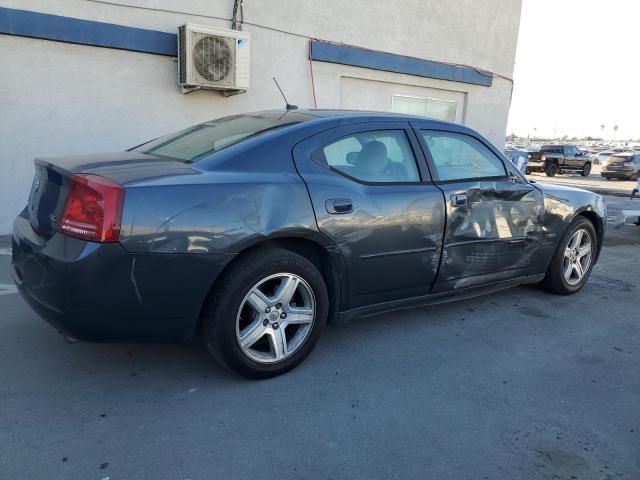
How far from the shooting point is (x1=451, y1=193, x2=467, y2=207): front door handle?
3648 mm

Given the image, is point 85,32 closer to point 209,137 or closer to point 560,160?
point 209,137

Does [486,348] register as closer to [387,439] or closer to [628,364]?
[628,364]

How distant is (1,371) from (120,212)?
4.51ft

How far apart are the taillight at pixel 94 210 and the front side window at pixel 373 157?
47.9 inches

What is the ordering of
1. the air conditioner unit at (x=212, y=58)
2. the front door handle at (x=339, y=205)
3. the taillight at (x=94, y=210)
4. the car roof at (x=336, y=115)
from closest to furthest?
the taillight at (x=94, y=210), the front door handle at (x=339, y=205), the car roof at (x=336, y=115), the air conditioner unit at (x=212, y=58)

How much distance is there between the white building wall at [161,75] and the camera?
599cm

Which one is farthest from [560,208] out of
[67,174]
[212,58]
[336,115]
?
[212,58]

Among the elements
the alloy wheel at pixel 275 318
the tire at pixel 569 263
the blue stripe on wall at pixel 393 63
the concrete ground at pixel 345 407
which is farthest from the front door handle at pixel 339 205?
the blue stripe on wall at pixel 393 63

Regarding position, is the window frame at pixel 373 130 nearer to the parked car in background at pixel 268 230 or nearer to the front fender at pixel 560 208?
the parked car in background at pixel 268 230

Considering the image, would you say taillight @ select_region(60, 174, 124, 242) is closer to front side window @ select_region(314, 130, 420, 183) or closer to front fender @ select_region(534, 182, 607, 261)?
front side window @ select_region(314, 130, 420, 183)

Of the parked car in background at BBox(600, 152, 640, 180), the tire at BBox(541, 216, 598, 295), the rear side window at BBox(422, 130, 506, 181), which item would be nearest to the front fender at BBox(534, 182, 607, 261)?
the tire at BBox(541, 216, 598, 295)

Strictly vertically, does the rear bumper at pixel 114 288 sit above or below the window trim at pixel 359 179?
below

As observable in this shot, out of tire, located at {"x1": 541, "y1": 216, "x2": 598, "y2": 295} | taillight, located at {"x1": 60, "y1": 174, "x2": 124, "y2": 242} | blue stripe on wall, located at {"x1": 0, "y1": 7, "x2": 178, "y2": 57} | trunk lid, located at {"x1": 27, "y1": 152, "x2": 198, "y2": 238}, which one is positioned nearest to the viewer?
taillight, located at {"x1": 60, "y1": 174, "x2": 124, "y2": 242}

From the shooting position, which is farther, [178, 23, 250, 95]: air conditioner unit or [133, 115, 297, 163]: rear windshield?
[178, 23, 250, 95]: air conditioner unit
